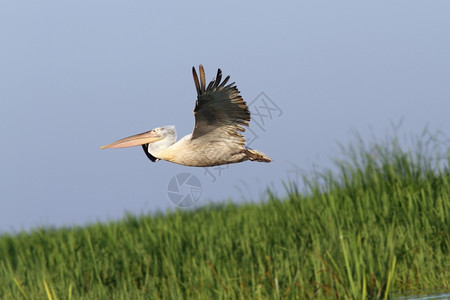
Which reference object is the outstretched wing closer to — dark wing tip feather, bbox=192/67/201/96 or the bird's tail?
dark wing tip feather, bbox=192/67/201/96

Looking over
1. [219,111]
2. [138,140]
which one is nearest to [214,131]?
[219,111]

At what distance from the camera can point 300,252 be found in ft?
18.4

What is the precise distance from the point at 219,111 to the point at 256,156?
0.67m

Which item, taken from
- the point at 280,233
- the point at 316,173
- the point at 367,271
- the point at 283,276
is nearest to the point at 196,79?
the point at 283,276

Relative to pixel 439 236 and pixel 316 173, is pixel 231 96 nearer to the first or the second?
pixel 439 236

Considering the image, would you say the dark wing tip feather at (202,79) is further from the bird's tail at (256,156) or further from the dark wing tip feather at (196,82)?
the bird's tail at (256,156)

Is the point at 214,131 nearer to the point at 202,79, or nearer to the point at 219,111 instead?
the point at 219,111

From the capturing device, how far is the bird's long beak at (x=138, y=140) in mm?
6047

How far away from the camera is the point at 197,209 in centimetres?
1109

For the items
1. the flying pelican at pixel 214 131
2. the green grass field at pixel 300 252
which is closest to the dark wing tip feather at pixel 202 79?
the flying pelican at pixel 214 131

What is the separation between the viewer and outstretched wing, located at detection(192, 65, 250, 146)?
5301 mm

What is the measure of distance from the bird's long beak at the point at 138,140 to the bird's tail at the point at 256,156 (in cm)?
85

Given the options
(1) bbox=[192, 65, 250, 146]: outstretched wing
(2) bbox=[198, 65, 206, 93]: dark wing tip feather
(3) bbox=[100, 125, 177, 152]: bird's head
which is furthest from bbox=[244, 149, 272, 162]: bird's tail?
(2) bbox=[198, 65, 206, 93]: dark wing tip feather

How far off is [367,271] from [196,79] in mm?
2129
